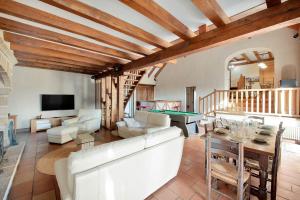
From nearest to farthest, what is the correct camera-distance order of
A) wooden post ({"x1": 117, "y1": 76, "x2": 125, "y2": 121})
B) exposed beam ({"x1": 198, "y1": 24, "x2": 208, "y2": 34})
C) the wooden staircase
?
exposed beam ({"x1": 198, "y1": 24, "x2": 208, "y2": 34}), wooden post ({"x1": 117, "y1": 76, "x2": 125, "y2": 121}), the wooden staircase

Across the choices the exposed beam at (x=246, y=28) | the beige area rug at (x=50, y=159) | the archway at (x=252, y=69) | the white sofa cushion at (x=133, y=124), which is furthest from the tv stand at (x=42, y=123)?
the archway at (x=252, y=69)

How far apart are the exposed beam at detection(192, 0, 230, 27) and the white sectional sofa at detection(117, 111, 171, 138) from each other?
252 centimetres

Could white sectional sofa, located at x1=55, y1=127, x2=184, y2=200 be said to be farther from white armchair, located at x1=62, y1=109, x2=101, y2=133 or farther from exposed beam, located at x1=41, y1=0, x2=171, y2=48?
white armchair, located at x1=62, y1=109, x2=101, y2=133

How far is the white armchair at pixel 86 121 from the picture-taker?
4.60 metres

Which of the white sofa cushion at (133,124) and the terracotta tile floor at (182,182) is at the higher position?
the white sofa cushion at (133,124)

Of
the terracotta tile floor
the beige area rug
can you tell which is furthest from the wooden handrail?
the beige area rug

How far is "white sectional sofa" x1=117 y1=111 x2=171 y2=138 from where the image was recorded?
13.0 ft

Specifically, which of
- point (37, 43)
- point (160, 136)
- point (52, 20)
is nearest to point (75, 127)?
point (37, 43)

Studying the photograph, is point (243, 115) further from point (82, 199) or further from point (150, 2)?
point (82, 199)

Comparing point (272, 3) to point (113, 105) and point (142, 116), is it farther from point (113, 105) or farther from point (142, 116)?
point (113, 105)

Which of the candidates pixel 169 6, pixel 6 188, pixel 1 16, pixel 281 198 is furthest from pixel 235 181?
pixel 1 16

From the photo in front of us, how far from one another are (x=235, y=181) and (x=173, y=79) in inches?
321

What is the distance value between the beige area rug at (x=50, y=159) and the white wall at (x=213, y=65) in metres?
6.81

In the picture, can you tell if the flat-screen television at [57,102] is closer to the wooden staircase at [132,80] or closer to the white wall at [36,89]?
the white wall at [36,89]
